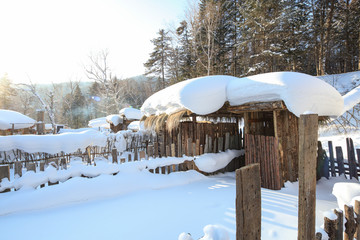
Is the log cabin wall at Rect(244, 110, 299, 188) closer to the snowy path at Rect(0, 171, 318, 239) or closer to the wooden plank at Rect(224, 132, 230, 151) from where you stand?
the snowy path at Rect(0, 171, 318, 239)

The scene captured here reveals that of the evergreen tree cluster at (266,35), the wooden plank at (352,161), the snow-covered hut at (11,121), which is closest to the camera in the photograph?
the wooden plank at (352,161)

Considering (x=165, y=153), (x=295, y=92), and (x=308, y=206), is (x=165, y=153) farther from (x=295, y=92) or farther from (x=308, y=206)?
(x=308, y=206)

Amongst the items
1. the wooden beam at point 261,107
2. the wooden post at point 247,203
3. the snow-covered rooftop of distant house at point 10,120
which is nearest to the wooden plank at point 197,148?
the wooden beam at point 261,107

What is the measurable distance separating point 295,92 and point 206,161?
3040 millimetres

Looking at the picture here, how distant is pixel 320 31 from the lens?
55.4 feet

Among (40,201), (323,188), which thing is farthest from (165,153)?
(323,188)

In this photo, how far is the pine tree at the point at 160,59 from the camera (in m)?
27.0

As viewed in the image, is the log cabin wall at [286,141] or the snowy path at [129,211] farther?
the log cabin wall at [286,141]

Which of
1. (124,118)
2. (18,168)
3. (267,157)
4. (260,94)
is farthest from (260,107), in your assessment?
(124,118)

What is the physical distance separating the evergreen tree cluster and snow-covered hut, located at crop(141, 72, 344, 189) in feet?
31.9

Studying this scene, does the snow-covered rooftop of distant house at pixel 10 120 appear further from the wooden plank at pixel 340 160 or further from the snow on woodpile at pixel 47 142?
the wooden plank at pixel 340 160

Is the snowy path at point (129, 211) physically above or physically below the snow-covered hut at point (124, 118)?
below

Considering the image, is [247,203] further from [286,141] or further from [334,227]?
[286,141]

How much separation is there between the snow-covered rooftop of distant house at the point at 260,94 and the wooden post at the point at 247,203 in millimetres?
3182
